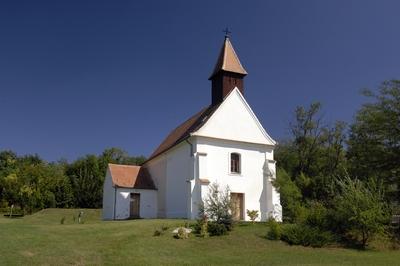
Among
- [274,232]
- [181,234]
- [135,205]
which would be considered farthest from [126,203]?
[274,232]

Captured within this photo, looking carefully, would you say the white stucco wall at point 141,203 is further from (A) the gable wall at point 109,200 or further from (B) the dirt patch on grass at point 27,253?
(B) the dirt patch on grass at point 27,253

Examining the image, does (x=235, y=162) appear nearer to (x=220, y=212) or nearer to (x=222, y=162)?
(x=222, y=162)

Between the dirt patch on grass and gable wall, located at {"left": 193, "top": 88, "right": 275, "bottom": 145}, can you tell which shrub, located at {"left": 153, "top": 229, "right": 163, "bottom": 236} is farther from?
gable wall, located at {"left": 193, "top": 88, "right": 275, "bottom": 145}

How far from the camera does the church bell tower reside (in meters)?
33.4

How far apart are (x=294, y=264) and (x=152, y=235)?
738 centimetres

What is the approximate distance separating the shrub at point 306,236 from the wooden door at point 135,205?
1736 cm

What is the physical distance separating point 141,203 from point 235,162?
31.5 feet

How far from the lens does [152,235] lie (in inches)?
825

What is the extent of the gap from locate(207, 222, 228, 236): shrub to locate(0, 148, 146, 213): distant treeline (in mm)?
38169

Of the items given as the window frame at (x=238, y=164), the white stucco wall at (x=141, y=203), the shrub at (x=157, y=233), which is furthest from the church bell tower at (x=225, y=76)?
the shrub at (x=157, y=233)

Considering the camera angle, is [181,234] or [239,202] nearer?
[181,234]

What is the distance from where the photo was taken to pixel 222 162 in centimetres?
3094

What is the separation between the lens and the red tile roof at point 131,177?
37281 mm

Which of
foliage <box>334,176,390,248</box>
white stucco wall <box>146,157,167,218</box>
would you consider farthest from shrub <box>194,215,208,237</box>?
white stucco wall <box>146,157,167,218</box>
